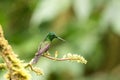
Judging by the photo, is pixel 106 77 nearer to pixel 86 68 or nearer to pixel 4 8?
pixel 86 68

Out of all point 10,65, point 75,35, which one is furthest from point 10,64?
point 75,35

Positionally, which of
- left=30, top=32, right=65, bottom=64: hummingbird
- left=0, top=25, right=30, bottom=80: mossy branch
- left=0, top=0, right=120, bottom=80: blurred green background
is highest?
left=0, top=0, right=120, bottom=80: blurred green background

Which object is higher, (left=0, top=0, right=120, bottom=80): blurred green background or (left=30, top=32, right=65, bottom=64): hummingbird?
(left=0, top=0, right=120, bottom=80): blurred green background

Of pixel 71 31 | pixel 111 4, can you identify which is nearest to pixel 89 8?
pixel 111 4

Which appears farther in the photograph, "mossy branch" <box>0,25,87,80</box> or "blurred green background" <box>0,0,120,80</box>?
"blurred green background" <box>0,0,120,80</box>

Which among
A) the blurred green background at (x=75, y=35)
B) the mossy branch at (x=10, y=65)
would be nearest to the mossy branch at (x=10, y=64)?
the mossy branch at (x=10, y=65)

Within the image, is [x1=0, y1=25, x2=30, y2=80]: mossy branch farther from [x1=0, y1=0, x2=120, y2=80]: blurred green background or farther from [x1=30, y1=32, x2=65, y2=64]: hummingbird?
[x1=0, y1=0, x2=120, y2=80]: blurred green background

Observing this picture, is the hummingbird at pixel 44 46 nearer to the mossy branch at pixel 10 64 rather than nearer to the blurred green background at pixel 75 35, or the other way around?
the mossy branch at pixel 10 64

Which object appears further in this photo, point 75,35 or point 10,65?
point 75,35

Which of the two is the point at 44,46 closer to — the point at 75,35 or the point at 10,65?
the point at 10,65

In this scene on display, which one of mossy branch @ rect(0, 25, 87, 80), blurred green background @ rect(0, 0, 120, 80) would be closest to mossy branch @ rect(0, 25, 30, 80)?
mossy branch @ rect(0, 25, 87, 80)
